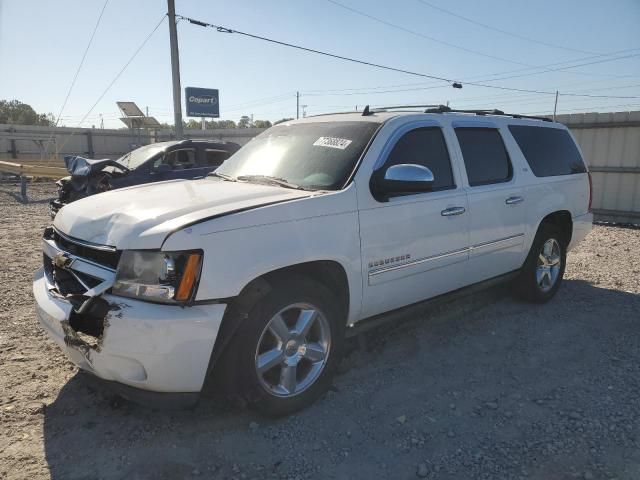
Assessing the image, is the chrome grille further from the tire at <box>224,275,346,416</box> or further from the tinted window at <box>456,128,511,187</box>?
the tinted window at <box>456,128,511,187</box>

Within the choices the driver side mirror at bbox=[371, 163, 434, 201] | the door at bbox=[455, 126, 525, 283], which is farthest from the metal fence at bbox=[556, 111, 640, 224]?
the driver side mirror at bbox=[371, 163, 434, 201]

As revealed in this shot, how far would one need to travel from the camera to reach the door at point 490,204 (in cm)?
430

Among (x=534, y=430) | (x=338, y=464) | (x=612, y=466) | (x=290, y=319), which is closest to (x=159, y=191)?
(x=290, y=319)

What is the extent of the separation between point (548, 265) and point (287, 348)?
351 centimetres

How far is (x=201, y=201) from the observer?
3.13m

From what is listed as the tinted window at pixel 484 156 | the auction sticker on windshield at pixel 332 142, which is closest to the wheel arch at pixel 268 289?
the auction sticker on windshield at pixel 332 142

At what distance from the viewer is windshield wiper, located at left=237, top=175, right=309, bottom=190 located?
354cm

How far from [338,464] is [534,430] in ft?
4.06

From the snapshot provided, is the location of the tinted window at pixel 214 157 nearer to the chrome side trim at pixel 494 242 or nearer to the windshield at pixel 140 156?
the windshield at pixel 140 156

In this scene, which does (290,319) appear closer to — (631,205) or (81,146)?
(631,205)

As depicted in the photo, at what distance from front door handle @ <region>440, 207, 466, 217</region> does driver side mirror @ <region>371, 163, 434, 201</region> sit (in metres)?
0.55

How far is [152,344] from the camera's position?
2.59 meters

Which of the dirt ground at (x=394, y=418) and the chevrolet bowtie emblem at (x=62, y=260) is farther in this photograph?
the chevrolet bowtie emblem at (x=62, y=260)

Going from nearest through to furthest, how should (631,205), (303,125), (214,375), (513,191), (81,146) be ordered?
(214,375) < (303,125) < (513,191) < (631,205) < (81,146)
